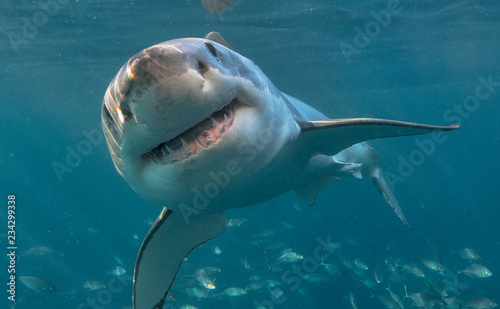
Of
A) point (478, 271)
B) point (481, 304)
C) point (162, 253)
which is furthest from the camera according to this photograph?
point (478, 271)

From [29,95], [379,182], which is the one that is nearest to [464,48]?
[379,182]

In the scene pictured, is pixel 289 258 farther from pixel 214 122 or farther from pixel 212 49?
pixel 212 49

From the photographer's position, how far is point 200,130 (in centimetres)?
198

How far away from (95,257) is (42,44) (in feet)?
54.3

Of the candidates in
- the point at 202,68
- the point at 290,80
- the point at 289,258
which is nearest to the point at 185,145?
the point at 202,68

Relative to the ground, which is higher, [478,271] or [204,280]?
[204,280]

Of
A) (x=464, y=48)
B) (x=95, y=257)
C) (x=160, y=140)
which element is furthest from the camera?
(x=95, y=257)

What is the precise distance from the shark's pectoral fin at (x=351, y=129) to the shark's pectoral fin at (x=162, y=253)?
1528 mm

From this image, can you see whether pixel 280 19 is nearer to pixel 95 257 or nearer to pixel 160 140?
pixel 160 140

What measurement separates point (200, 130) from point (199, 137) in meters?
0.04

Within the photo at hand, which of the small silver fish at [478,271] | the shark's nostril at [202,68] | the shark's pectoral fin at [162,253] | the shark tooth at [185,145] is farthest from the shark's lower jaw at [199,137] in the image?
the small silver fish at [478,271]

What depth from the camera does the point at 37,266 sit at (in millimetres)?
27594

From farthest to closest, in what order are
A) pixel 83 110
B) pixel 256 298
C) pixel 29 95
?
pixel 83 110 → pixel 29 95 → pixel 256 298

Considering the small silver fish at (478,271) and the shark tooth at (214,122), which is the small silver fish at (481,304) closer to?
the small silver fish at (478,271)
